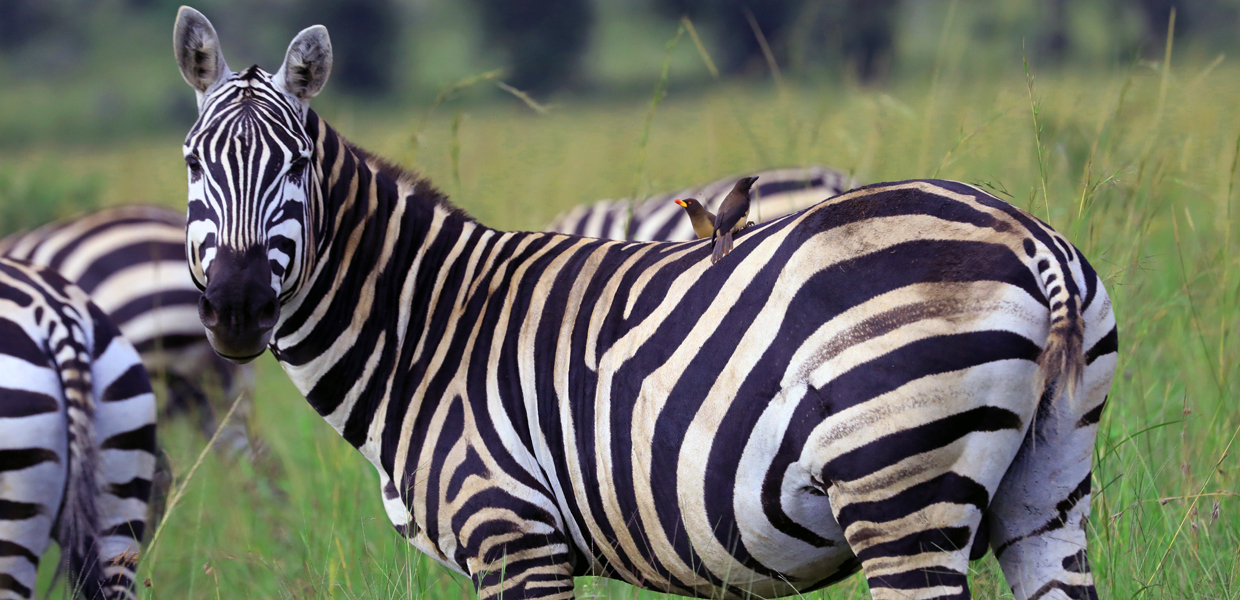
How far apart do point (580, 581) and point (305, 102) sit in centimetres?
251

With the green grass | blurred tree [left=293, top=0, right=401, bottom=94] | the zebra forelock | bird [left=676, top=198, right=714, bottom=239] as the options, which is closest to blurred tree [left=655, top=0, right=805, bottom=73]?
blurred tree [left=293, top=0, right=401, bottom=94]

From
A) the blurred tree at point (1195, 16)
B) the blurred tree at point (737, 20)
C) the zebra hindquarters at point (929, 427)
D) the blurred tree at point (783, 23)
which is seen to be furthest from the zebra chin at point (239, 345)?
the blurred tree at point (737, 20)

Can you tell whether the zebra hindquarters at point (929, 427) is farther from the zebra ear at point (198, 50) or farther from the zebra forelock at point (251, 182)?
the zebra ear at point (198, 50)

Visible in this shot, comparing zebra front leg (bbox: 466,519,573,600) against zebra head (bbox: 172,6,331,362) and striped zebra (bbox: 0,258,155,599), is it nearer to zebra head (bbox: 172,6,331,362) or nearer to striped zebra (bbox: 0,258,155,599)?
zebra head (bbox: 172,6,331,362)

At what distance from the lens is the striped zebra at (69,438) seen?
3.22 metres

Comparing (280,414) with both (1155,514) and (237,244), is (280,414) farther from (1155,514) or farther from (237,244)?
(1155,514)

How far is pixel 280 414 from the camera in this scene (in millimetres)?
7516

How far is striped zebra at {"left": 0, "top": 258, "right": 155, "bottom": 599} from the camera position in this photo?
3219 mm

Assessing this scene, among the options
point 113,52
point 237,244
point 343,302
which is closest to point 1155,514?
point 343,302

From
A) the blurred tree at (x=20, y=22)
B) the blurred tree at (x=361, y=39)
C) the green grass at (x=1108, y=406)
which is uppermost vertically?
the blurred tree at (x=20, y=22)

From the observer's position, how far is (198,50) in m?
2.94

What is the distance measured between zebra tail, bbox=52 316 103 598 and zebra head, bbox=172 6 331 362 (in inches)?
42.5

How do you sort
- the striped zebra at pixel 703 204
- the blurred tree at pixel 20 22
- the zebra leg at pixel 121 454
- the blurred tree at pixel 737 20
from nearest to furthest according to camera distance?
the zebra leg at pixel 121 454 → the striped zebra at pixel 703 204 → the blurred tree at pixel 737 20 → the blurred tree at pixel 20 22

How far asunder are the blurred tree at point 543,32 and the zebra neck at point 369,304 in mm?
26598
